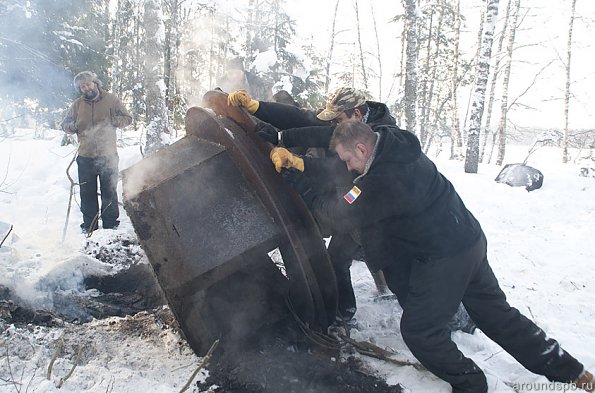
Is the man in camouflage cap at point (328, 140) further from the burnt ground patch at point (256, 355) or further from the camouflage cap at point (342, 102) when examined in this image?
the burnt ground patch at point (256, 355)

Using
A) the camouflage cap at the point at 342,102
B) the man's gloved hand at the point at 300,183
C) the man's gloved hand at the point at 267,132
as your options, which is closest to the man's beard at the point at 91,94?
the man's gloved hand at the point at 267,132

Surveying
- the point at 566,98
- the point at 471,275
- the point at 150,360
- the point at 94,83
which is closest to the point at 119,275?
the point at 150,360

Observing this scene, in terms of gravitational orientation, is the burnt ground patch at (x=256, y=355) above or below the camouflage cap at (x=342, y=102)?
below

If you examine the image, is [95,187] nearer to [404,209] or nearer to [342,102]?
[342,102]

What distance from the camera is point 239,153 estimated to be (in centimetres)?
311

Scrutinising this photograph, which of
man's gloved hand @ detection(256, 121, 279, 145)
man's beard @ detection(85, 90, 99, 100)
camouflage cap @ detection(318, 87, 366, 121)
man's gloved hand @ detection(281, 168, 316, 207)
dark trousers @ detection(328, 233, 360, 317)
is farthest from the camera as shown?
man's beard @ detection(85, 90, 99, 100)

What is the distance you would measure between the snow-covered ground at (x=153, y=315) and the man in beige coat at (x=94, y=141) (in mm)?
357

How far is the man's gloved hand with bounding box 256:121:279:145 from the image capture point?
3344 mm

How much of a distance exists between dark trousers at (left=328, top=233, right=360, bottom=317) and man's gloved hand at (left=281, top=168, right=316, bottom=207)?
0.85m

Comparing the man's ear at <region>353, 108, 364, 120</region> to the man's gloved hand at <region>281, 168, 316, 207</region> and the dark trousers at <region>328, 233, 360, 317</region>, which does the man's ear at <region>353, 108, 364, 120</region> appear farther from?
the dark trousers at <region>328, 233, 360, 317</region>

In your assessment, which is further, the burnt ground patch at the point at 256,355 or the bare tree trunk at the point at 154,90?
the bare tree trunk at the point at 154,90

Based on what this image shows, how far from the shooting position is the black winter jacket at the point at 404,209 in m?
2.64

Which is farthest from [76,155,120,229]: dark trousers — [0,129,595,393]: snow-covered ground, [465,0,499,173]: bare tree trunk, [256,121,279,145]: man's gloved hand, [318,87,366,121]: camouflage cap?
[465,0,499,173]: bare tree trunk

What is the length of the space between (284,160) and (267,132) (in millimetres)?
422
